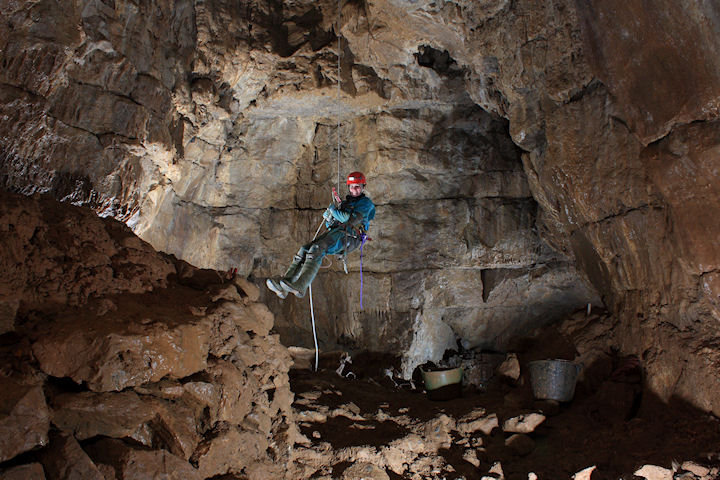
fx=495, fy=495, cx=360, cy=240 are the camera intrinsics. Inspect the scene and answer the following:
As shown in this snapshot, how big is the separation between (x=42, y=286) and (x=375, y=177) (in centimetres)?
586

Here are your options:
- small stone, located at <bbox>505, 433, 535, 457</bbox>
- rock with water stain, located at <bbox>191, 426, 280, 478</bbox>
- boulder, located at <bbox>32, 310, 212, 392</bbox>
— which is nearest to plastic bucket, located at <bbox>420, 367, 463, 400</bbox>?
small stone, located at <bbox>505, 433, 535, 457</bbox>

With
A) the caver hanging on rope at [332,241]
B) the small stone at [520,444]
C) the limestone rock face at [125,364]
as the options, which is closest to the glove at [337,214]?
the caver hanging on rope at [332,241]

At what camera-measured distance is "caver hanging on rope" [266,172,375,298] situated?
18.3 ft

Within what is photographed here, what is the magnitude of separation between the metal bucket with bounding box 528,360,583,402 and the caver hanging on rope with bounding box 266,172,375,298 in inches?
105

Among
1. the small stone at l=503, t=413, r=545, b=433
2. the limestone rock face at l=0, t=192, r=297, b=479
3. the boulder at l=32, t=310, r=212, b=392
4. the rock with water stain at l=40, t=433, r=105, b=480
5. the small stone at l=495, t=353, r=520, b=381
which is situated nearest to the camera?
the rock with water stain at l=40, t=433, r=105, b=480

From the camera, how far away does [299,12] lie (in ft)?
24.8

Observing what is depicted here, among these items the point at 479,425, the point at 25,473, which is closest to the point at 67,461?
the point at 25,473

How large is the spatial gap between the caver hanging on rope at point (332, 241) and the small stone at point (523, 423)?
2.64 m

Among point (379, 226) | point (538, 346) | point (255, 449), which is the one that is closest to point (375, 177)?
point (379, 226)

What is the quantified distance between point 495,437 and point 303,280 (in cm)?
268

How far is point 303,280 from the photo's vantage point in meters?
5.61

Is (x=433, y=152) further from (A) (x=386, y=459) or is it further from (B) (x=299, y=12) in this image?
(A) (x=386, y=459)

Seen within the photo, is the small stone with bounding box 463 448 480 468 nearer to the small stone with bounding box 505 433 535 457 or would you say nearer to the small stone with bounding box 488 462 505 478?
the small stone with bounding box 488 462 505 478

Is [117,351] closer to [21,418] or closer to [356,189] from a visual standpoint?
[21,418]
